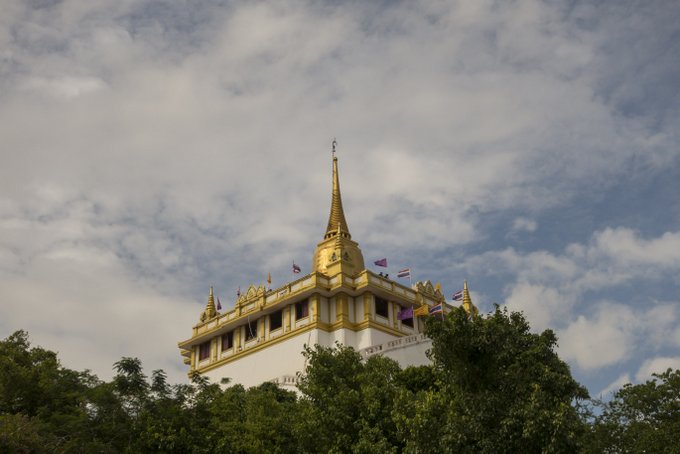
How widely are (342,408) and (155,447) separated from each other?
24.4ft

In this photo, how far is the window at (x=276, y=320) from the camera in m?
58.5

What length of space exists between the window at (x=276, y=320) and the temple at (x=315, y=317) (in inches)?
2.5

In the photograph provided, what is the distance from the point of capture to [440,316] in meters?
59.8

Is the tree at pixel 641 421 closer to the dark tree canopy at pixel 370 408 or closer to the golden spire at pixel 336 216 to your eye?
the dark tree canopy at pixel 370 408

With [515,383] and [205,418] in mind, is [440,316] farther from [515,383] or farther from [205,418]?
[515,383]

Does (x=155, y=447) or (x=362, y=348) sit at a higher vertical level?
(x=362, y=348)

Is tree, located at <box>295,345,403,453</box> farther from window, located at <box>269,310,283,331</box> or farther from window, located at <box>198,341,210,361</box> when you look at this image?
window, located at <box>198,341,210,361</box>

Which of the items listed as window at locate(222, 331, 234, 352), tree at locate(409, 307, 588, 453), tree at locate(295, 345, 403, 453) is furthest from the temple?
tree at locate(409, 307, 588, 453)

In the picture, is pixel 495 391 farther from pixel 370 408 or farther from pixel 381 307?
pixel 381 307

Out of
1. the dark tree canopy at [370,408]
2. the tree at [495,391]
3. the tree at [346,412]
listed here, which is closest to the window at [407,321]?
the dark tree canopy at [370,408]

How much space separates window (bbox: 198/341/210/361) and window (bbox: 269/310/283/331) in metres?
6.77

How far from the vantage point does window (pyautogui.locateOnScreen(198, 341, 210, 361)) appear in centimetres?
6350

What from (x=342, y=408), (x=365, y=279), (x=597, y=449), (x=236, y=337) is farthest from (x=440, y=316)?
(x=342, y=408)

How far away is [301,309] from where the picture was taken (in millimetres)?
57375
